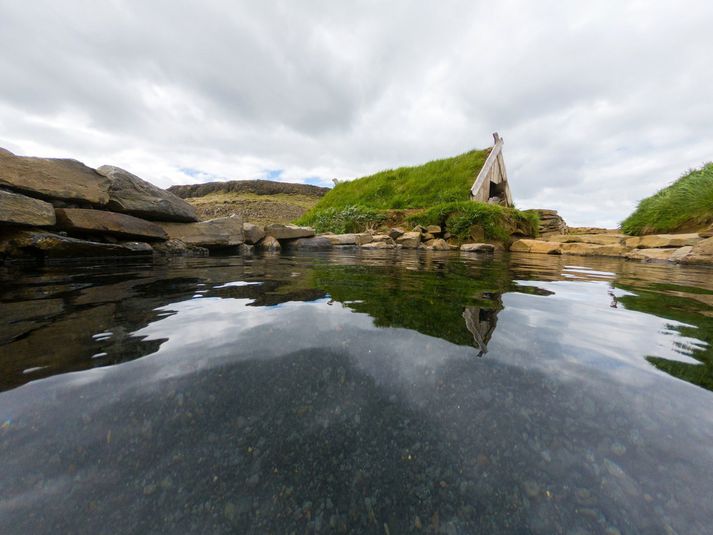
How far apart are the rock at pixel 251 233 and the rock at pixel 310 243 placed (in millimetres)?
1215

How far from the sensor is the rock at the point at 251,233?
752cm

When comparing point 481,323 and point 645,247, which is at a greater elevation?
point 645,247

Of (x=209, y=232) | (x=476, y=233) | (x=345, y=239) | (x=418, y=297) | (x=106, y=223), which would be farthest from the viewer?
(x=476, y=233)

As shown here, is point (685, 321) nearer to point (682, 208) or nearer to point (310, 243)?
point (310, 243)

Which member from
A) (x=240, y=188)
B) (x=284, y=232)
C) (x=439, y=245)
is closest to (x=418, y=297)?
(x=284, y=232)

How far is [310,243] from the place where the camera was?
8836 millimetres

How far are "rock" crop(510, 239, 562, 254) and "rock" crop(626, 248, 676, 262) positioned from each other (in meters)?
1.58

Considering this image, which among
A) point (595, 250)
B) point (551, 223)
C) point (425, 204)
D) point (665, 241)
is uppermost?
point (425, 204)

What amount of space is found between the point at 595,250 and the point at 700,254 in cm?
246

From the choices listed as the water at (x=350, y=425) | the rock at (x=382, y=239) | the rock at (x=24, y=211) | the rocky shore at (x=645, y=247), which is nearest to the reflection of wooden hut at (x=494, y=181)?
the rocky shore at (x=645, y=247)

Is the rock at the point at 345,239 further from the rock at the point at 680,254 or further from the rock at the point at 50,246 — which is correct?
the rock at the point at 680,254

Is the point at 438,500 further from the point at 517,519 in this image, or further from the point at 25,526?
the point at 25,526

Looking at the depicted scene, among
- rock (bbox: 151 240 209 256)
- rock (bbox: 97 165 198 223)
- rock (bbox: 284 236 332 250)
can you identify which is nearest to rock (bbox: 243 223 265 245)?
rock (bbox: 284 236 332 250)

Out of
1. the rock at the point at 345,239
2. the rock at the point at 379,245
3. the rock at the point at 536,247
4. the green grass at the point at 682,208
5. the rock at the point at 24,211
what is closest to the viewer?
the rock at the point at 24,211
